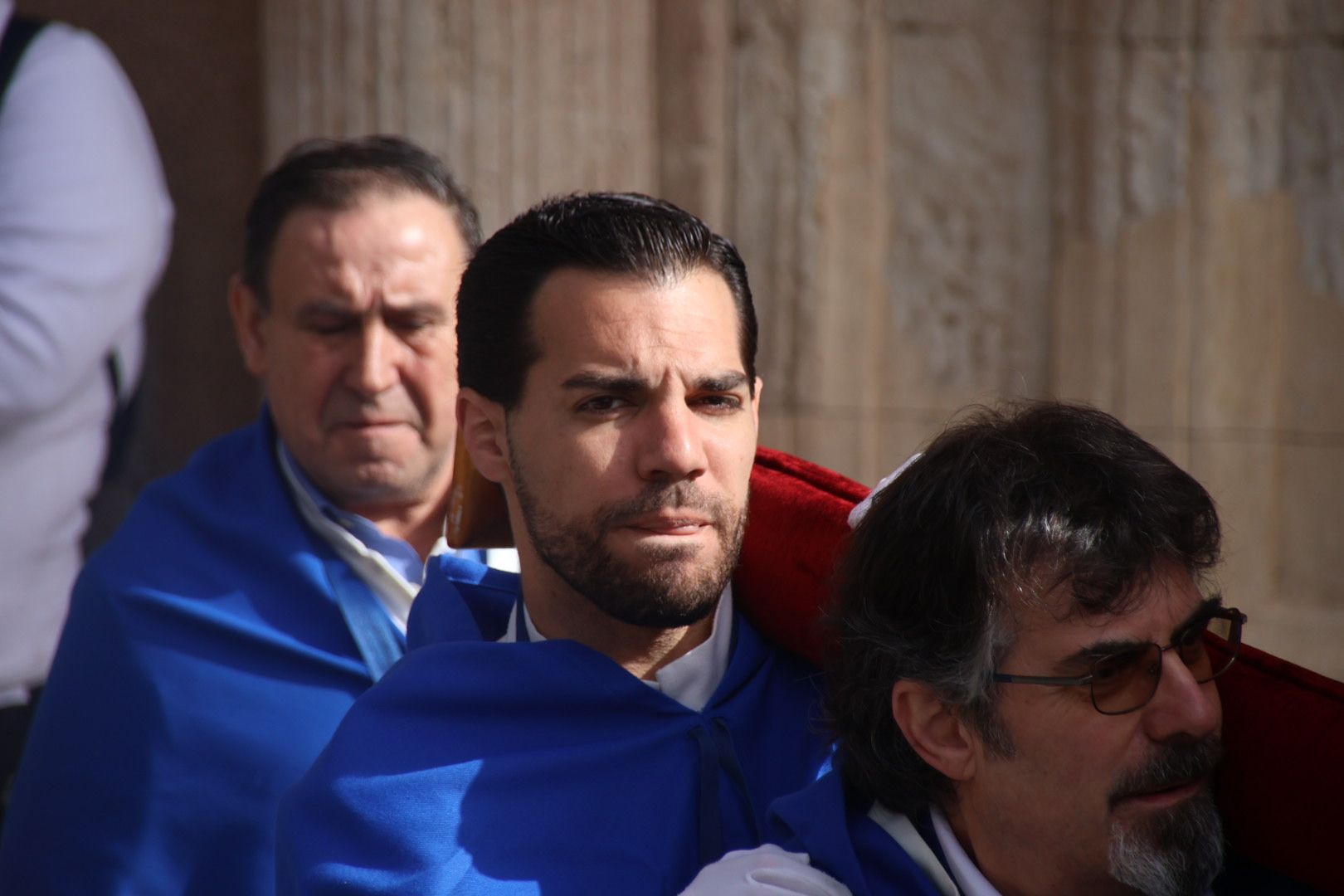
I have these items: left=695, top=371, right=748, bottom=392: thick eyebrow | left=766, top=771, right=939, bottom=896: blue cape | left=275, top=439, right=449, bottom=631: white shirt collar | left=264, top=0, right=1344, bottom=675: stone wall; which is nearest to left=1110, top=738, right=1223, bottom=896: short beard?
left=766, top=771, right=939, bottom=896: blue cape

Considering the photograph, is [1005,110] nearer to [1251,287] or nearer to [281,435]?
[1251,287]

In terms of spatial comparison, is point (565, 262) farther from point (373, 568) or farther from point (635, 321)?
point (373, 568)

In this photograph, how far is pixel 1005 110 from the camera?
14.2 ft

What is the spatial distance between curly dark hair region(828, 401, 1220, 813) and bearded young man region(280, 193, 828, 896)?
0.24 metres

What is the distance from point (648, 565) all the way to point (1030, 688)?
59cm

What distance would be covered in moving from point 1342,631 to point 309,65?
326 cm

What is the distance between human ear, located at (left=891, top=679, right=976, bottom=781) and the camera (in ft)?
6.17

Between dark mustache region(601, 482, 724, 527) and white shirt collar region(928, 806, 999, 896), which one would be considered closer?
white shirt collar region(928, 806, 999, 896)

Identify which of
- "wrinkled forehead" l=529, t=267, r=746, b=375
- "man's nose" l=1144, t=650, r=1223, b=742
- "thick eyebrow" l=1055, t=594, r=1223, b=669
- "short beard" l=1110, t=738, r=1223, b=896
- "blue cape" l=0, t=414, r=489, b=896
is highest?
"wrinkled forehead" l=529, t=267, r=746, b=375

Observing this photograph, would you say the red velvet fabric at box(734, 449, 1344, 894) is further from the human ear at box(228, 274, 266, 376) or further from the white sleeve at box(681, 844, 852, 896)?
the human ear at box(228, 274, 266, 376)

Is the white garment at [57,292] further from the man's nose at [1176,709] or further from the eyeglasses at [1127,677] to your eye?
the man's nose at [1176,709]

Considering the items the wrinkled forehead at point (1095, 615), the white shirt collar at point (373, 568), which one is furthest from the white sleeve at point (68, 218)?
the wrinkled forehead at point (1095, 615)

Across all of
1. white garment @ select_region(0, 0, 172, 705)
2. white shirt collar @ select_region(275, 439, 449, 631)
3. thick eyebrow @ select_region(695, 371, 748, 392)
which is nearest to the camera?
thick eyebrow @ select_region(695, 371, 748, 392)

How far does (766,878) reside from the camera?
184 centimetres
